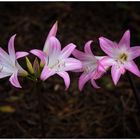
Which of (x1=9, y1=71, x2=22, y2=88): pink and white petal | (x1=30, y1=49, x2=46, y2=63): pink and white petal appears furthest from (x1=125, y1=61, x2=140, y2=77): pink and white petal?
(x1=9, y1=71, x2=22, y2=88): pink and white petal

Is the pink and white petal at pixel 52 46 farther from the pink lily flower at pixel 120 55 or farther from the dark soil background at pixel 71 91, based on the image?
the dark soil background at pixel 71 91

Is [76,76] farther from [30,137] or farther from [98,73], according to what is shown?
[98,73]

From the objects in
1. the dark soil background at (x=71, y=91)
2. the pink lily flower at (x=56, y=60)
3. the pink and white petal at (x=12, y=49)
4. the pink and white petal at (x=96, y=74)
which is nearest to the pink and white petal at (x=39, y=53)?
the pink lily flower at (x=56, y=60)

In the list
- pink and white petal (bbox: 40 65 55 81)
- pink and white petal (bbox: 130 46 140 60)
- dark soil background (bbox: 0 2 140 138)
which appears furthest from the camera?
dark soil background (bbox: 0 2 140 138)

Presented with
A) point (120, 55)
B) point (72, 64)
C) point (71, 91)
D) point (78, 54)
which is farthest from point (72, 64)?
point (71, 91)

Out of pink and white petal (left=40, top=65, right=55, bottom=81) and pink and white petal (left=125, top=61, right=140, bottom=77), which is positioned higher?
pink and white petal (left=40, top=65, right=55, bottom=81)

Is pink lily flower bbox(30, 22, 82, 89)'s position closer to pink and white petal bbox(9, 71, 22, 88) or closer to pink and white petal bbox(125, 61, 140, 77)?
pink and white petal bbox(9, 71, 22, 88)

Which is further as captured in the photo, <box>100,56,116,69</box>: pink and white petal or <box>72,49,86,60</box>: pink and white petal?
<box>72,49,86,60</box>: pink and white petal

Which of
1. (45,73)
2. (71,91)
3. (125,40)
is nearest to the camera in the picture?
(45,73)

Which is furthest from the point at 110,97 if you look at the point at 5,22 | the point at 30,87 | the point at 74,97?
the point at 5,22

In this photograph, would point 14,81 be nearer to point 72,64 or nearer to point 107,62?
point 72,64
